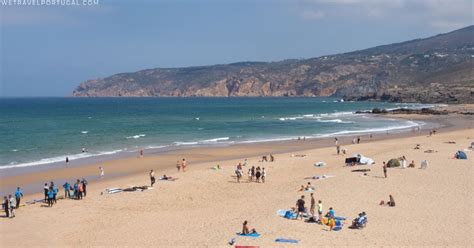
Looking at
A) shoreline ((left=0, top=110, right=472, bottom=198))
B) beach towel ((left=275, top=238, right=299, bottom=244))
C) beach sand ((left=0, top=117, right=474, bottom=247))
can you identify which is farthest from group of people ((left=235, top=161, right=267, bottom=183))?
beach towel ((left=275, top=238, right=299, bottom=244))

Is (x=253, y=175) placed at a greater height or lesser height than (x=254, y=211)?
greater

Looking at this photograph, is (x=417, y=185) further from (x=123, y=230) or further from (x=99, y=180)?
(x=99, y=180)

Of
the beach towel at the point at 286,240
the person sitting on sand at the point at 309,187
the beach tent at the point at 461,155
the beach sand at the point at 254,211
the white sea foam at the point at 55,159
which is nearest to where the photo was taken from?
the beach towel at the point at 286,240

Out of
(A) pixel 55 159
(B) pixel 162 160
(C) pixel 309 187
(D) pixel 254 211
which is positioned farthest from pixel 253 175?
(A) pixel 55 159

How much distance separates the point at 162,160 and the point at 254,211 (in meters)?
16.1

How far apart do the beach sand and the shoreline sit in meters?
1.34

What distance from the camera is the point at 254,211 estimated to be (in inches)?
719

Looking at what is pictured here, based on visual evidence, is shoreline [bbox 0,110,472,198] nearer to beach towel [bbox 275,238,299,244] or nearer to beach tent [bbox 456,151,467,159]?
beach tent [bbox 456,151,467,159]

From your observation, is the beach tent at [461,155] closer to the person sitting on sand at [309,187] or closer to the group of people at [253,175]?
the person sitting on sand at [309,187]

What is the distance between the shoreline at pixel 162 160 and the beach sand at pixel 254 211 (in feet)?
4.38

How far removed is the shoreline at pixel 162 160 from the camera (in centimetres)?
2653

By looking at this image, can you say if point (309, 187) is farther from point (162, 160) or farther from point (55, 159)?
point (55, 159)

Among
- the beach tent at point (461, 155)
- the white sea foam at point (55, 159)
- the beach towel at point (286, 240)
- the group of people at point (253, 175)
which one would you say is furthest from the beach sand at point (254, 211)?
the white sea foam at point (55, 159)

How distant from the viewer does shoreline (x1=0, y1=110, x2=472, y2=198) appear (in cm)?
2653
